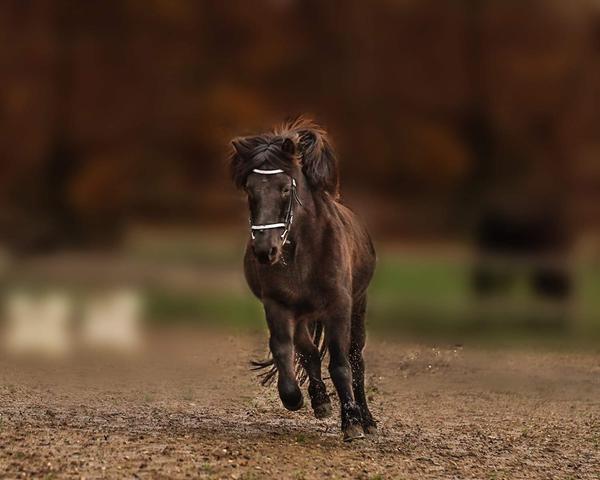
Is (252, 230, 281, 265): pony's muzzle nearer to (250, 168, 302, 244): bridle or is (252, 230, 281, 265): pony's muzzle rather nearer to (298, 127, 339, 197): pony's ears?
(250, 168, 302, 244): bridle

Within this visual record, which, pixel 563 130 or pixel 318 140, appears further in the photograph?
pixel 563 130

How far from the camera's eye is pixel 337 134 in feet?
53.8

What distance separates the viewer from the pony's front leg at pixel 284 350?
272 inches

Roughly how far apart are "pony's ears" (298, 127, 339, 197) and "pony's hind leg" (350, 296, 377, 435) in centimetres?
100

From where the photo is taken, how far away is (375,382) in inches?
392

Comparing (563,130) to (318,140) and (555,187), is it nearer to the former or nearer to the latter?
(555,187)

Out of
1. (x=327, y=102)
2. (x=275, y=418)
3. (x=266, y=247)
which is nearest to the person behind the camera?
(x=266, y=247)

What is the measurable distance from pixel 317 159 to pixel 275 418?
200 centimetres

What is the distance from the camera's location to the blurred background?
17.5 meters

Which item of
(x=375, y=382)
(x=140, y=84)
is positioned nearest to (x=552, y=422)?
(x=375, y=382)

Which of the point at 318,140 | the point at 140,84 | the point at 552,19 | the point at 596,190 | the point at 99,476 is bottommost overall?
the point at 99,476

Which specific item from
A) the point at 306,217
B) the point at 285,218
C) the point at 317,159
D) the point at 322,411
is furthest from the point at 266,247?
the point at 322,411

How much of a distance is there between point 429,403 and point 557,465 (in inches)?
82.7

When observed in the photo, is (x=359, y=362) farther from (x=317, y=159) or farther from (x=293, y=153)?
(x=293, y=153)
